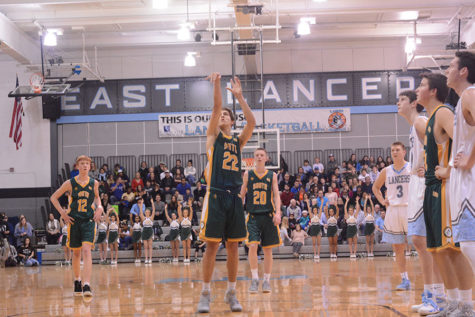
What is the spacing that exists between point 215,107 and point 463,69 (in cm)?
239

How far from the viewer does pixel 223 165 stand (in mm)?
5746

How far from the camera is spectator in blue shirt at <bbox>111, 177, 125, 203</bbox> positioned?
19297 mm

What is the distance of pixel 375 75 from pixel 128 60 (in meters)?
10.0

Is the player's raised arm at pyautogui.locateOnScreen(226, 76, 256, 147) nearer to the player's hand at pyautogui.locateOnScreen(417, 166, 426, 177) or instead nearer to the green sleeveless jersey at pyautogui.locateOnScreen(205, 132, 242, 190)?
the green sleeveless jersey at pyautogui.locateOnScreen(205, 132, 242, 190)

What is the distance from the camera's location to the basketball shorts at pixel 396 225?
725 centimetres

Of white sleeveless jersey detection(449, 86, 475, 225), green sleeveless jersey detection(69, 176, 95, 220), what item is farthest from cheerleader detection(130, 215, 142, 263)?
white sleeveless jersey detection(449, 86, 475, 225)

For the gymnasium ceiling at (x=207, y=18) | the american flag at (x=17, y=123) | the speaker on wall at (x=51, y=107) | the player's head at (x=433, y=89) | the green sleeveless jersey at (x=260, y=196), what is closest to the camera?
the player's head at (x=433, y=89)

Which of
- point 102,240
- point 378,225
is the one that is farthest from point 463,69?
point 102,240

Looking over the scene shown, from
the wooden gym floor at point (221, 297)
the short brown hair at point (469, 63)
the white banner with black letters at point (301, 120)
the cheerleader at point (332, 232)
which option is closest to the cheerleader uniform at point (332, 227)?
the cheerleader at point (332, 232)

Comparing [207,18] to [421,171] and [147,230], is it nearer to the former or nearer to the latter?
[147,230]

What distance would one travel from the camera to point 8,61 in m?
22.7

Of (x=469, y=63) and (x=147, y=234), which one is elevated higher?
(x=469, y=63)

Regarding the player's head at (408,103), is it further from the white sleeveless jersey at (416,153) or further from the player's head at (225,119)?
the player's head at (225,119)

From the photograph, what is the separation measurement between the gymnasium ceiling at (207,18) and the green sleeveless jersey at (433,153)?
1145cm
